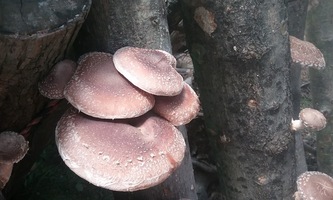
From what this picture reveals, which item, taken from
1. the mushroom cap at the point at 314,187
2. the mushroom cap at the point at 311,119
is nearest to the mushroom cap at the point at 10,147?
the mushroom cap at the point at 314,187

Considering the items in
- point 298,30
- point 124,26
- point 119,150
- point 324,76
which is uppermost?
point 124,26

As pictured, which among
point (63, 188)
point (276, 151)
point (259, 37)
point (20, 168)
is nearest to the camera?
point (259, 37)

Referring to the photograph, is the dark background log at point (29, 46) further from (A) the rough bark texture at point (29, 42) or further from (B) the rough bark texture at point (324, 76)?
(B) the rough bark texture at point (324, 76)

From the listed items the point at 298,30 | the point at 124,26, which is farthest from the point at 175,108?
the point at 298,30

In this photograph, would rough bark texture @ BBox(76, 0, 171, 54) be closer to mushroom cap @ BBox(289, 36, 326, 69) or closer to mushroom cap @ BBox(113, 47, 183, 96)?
mushroom cap @ BBox(113, 47, 183, 96)

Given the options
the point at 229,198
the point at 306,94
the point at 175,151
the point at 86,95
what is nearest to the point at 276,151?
the point at 229,198

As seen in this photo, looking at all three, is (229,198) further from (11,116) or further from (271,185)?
(11,116)

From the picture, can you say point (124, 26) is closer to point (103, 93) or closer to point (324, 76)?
point (103, 93)
